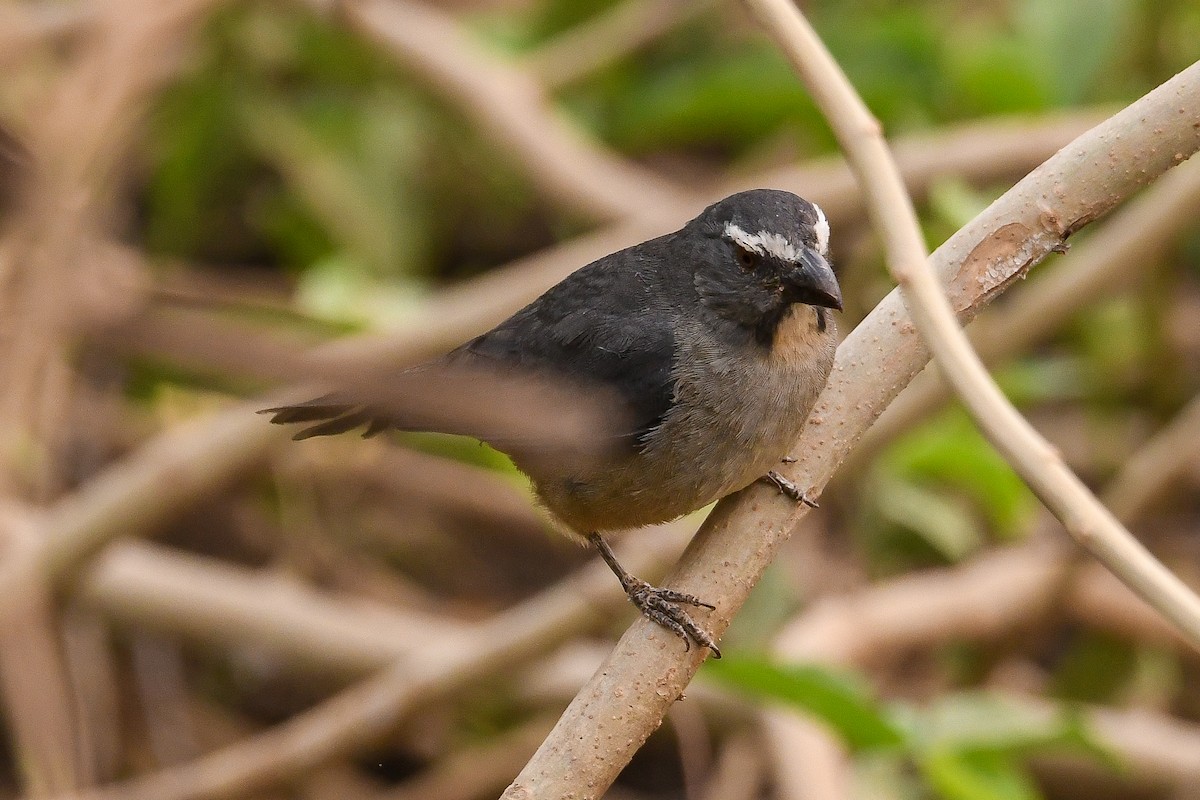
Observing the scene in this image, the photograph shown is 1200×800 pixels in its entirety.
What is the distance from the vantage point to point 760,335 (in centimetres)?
293

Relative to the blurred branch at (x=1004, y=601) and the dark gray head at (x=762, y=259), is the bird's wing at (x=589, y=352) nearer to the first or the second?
the dark gray head at (x=762, y=259)

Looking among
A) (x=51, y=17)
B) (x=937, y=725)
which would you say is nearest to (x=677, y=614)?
(x=937, y=725)

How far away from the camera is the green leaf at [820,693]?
10.6ft

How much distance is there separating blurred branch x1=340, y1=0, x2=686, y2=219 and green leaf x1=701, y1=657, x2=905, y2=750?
2795 millimetres

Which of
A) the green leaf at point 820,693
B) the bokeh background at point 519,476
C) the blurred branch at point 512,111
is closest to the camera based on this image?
the green leaf at point 820,693

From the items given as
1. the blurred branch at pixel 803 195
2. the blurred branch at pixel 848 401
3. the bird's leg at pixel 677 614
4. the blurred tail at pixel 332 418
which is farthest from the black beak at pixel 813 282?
the blurred branch at pixel 803 195

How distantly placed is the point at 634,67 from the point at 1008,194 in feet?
14.4

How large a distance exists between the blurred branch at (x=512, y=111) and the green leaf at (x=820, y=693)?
279 centimetres

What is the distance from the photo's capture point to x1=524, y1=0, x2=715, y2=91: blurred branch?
607cm

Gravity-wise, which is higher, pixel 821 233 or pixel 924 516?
pixel 924 516

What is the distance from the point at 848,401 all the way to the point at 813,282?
12.7 inches

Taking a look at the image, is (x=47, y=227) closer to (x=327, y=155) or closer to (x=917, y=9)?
(x=327, y=155)

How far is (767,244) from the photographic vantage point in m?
2.85

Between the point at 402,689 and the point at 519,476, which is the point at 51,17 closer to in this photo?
the point at 519,476
